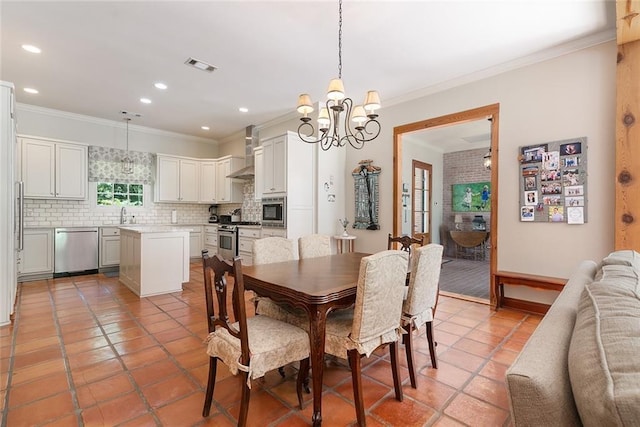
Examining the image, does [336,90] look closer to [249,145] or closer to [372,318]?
[372,318]

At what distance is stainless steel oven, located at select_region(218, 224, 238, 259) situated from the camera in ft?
18.9

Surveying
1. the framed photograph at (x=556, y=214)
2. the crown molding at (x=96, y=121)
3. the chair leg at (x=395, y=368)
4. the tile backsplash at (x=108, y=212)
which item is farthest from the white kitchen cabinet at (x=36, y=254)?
the framed photograph at (x=556, y=214)

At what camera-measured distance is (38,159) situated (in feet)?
16.7

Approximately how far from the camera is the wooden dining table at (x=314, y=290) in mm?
1642

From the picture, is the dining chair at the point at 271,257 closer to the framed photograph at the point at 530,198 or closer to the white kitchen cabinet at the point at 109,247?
the framed photograph at the point at 530,198

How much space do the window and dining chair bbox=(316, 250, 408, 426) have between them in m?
6.15

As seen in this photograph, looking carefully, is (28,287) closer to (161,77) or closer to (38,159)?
(38,159)

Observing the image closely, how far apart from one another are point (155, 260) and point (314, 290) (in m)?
3.35

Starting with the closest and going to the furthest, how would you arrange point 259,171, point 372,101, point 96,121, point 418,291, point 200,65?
point 418,291 → point 372,101 → point 200,65 → point 259,171 → point 96,121

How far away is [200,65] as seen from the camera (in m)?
3.73

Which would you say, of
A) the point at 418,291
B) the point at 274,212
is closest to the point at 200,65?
the point at 274,212

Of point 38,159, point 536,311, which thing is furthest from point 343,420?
point 38,159

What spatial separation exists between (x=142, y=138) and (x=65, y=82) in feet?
7.47

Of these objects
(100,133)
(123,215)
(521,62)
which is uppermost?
(521,62)
